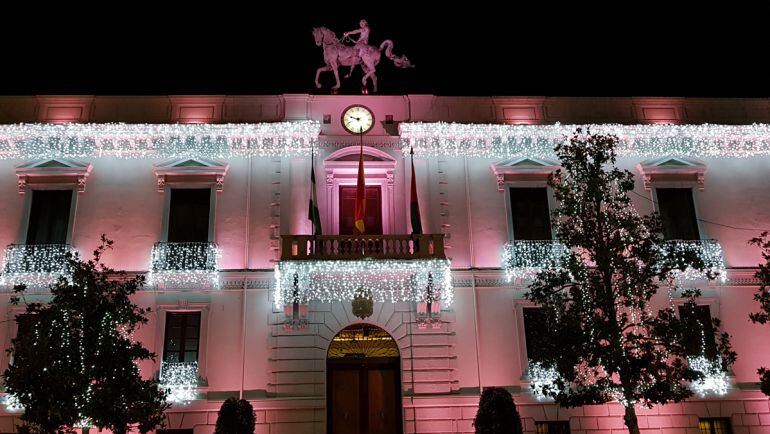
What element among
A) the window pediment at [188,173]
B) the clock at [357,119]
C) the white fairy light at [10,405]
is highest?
the clock at [357,119]

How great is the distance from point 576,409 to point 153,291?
12.4 m

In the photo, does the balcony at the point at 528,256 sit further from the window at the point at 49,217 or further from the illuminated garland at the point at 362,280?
the window at the point at 49,217

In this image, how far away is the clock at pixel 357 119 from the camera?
20.8 m

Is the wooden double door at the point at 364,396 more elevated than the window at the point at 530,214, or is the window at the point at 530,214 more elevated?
the window at the point at 530,214

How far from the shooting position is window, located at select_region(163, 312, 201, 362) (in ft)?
60.8

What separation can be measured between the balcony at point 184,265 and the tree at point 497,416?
8.19 meters

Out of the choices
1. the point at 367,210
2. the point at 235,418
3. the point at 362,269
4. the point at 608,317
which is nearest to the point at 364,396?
the point at 362,269

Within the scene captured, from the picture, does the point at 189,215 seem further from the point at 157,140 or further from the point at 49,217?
the point at 49,217

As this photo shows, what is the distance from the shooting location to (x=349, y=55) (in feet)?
69.8

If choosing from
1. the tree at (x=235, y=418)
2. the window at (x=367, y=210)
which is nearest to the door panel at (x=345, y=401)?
the tree at (x=235, y=418)

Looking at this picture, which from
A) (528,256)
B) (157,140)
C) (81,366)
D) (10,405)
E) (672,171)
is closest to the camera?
(81,366)

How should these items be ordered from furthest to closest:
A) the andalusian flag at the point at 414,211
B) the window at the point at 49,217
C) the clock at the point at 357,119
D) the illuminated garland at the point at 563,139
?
the clock at the point at 357,119, the illuminated garland at the point at 563,139, the window at the point at 49,217, the andalusian flag at the point at 414,211

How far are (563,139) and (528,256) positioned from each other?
3.88m

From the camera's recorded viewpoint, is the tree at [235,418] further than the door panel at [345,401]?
→ No
